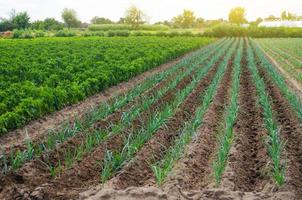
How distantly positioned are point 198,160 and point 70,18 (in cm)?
10894

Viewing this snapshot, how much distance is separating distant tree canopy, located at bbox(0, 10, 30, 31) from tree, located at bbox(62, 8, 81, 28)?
29.6 metres

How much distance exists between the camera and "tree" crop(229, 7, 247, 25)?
125500 mm

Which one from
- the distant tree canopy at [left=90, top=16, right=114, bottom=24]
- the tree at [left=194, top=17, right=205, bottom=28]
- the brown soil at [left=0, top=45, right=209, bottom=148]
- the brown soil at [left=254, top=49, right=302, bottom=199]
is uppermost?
the brown soil at [left=254, top=49, right=302, bottom=199]

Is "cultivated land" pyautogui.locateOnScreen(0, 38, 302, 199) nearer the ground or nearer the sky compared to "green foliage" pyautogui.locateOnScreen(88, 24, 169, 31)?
nearer the sky

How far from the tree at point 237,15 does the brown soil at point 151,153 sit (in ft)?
393

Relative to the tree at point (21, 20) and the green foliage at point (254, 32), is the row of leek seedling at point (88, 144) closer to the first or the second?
the green foliage at point (254, 32)

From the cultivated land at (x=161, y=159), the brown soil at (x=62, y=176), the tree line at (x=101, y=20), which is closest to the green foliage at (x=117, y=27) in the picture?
the tree line at (x=101, y=20)

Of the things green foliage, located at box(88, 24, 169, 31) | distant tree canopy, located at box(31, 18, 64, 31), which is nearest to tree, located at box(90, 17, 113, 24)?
distant tree canopy, located at box(31, 18, 64, 31)

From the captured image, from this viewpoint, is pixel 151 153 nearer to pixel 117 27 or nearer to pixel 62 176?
pixel 62 176

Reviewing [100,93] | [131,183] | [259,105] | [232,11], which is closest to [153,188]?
[131,183]

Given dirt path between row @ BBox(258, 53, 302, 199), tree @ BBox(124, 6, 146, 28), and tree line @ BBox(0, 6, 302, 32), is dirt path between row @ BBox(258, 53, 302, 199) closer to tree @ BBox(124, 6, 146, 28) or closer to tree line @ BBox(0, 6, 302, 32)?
tree line @ BBox(0, 6, 302, 32)

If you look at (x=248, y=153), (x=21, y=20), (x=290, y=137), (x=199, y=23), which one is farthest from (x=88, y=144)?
(x=199, y=23)

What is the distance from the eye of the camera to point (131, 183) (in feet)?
18.6

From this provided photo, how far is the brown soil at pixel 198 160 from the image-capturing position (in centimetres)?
565
